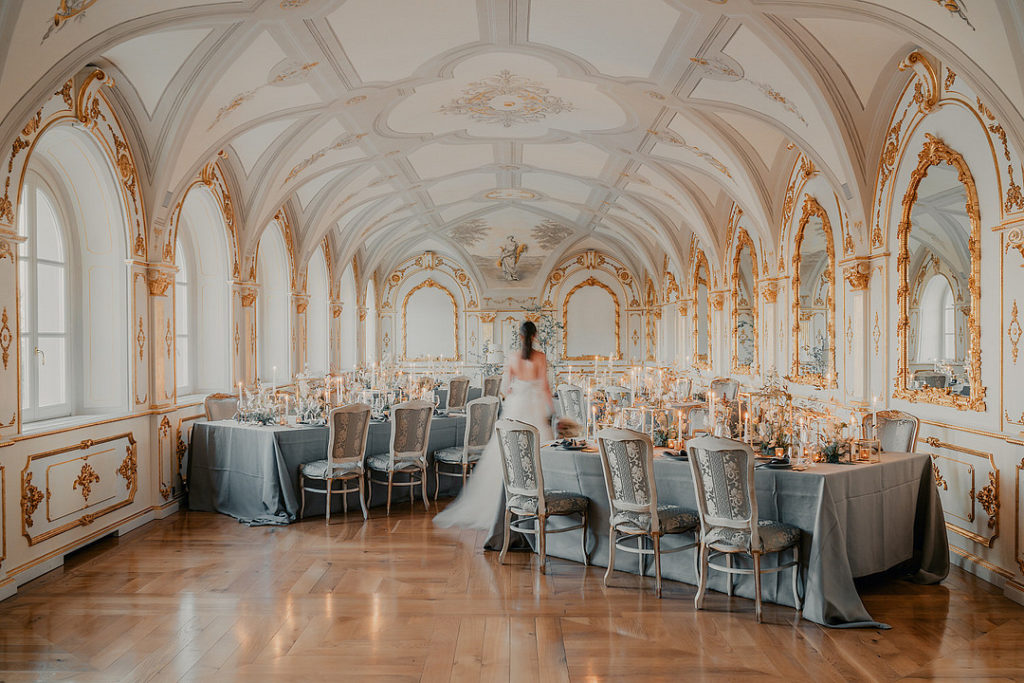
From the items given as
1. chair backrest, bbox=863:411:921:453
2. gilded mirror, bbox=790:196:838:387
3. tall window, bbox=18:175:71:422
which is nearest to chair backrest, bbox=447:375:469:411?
gilded mirror, bbox=790:196:838:387

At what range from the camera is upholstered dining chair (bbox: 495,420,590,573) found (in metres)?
5.41

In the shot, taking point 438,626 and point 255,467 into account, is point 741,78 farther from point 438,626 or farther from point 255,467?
point 255,467

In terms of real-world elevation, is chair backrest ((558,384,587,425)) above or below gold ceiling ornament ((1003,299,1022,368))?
below

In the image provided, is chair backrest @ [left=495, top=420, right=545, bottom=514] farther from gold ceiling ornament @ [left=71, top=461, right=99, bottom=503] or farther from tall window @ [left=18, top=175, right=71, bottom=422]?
tall window @ [left=18, top=175, right=71, bottom=422]

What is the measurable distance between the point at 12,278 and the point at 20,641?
2520 millimetres

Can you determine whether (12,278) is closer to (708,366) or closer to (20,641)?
(20,641)

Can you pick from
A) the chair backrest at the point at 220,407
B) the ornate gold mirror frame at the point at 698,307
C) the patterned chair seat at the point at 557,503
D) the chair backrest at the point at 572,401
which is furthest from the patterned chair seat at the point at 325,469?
the ornate gold mirror frame at the point at 698,307

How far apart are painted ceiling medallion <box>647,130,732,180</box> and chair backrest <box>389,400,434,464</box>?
4530 millimetres

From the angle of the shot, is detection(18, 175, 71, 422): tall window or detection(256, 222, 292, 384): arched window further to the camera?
detection(256, 222, 292, 384): arched window

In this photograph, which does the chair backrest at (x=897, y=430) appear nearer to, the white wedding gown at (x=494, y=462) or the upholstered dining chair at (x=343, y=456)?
the white wedding gown at (x=494, y=462)

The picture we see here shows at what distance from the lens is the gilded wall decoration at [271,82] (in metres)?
6.57

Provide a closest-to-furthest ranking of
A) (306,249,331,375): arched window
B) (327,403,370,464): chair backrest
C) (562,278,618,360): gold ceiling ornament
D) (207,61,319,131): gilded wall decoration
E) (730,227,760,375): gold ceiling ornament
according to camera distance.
→ (207,61,319,131): gilded wall decoration, (327,403,370,464): chair backrest, (730,227,760,375): gold ceiling ornament, (306,249,331,375): arched window, (562,278,618,360): gold ceiling ornament

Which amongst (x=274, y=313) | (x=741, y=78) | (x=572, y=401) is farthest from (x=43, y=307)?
(x=572, y=401)

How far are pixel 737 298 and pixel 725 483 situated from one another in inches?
295
